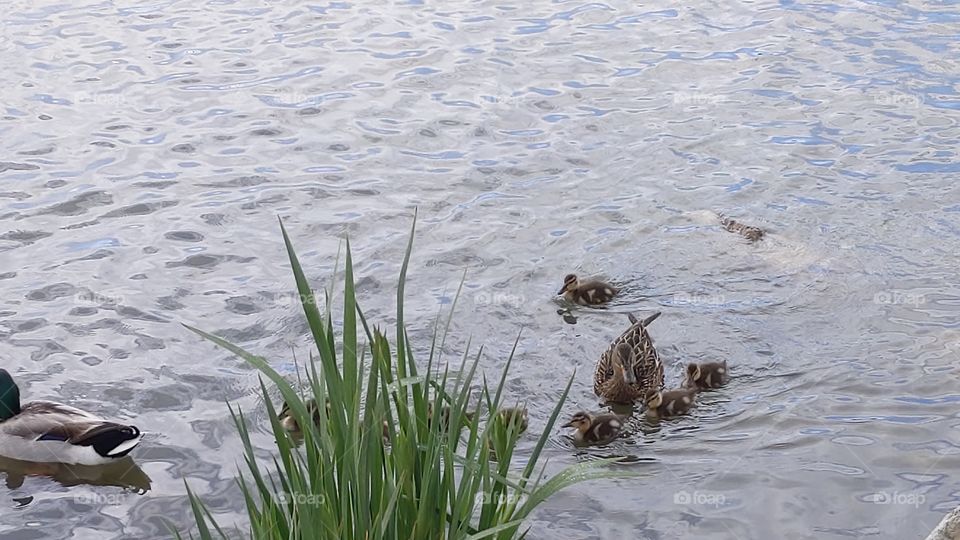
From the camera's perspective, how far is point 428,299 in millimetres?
8789

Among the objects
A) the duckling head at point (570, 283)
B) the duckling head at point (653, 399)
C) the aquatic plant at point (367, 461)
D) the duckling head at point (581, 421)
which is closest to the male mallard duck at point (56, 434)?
the duckling head at point (581, 421)

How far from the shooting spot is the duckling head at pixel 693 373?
7582 millimetres

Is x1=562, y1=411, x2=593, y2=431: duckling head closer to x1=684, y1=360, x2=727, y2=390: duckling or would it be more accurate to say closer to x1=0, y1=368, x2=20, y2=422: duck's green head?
x1=684, y1=360, x2=727, y2=390: duckling

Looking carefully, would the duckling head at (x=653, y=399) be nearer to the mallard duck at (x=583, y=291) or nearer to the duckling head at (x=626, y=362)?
the duckling head at (x=626, y=362)

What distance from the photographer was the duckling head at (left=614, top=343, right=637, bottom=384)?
7.48 metres

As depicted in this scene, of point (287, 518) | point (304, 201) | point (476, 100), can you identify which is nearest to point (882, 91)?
point (476, 100)

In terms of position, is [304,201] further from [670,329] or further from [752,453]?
[752,453]

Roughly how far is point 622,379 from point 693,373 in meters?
0.49

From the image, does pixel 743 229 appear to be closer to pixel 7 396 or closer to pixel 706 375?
pixel 706 375

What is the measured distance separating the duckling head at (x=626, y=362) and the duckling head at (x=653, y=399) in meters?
0.15

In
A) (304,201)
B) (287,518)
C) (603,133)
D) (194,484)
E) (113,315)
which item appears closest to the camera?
(287,518)

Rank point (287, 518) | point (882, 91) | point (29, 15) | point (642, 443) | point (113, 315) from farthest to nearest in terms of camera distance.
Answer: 1. point (29, 15)
2. point (882, 91)
3. point (113, 315)
4. point (642, 443)
5. point (287, 518)

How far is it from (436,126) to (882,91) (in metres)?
4.65

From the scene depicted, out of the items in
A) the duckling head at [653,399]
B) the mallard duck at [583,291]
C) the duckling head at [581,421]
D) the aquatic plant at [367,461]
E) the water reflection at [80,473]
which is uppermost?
the aquatic plant at [367,461]
